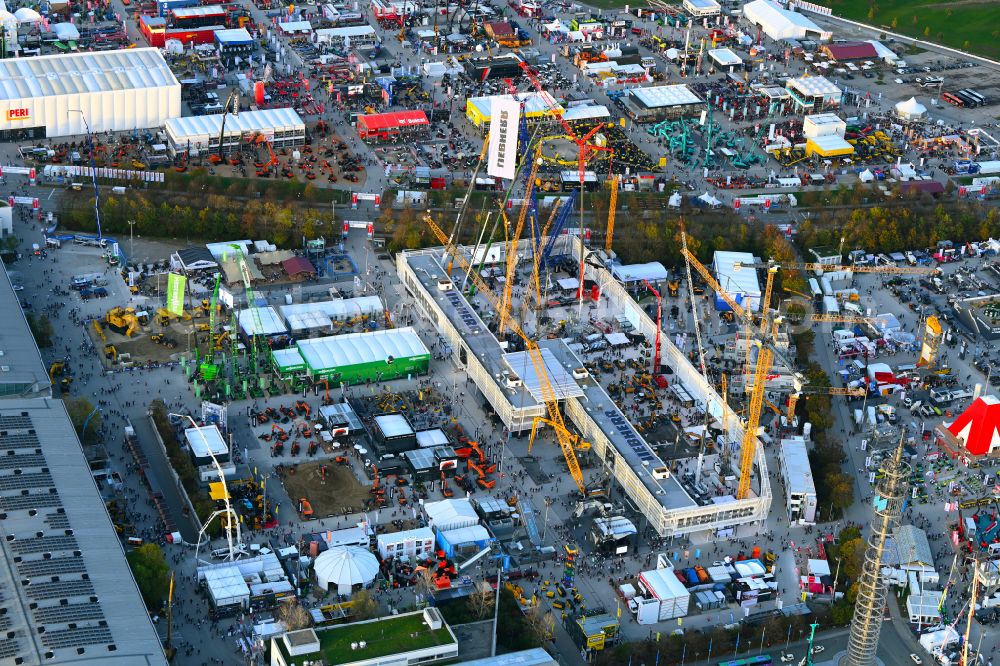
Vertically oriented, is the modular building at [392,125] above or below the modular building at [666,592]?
above

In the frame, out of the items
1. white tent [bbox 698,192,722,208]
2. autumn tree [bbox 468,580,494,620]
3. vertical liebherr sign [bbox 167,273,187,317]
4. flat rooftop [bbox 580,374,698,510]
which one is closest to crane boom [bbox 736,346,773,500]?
flat rooftop [bbox 580,374,698,510]

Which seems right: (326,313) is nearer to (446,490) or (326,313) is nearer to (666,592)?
(446,490)

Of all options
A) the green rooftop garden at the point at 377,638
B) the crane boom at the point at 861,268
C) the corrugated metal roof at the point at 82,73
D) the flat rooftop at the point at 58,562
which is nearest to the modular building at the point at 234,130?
the corrugated metal roof at the point at 82,73

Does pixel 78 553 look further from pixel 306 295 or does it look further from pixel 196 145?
pixel 196 145

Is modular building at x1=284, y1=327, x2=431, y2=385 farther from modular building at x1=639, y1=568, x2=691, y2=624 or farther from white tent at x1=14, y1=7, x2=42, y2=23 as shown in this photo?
white tent at x1=14, y1=7, x2=42, y2=23

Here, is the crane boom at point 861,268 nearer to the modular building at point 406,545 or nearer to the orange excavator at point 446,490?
the orange excavator at point 446,490

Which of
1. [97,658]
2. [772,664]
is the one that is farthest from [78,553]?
[772,664]

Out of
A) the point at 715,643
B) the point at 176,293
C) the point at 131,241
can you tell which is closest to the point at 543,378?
the point at 715,643

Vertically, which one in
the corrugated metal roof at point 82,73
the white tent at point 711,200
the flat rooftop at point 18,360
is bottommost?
the white tent at point 711,200
